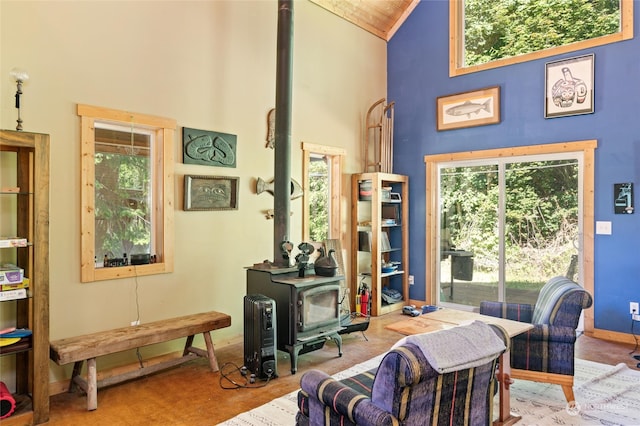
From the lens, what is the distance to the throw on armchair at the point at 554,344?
322cm

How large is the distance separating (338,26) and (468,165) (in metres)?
2.65

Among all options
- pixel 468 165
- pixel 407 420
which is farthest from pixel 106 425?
pixel 468 165

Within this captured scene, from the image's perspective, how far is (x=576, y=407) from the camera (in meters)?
3.24

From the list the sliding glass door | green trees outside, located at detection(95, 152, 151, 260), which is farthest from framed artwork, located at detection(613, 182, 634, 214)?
green trees outside, located at detection(95, 152, 151, 260)

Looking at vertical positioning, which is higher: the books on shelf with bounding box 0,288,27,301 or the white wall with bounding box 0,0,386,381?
the white wall with bounding box 0,0,386,381

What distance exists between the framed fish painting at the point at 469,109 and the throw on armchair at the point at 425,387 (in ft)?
14.4

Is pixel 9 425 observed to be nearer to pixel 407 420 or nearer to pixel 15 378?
pixel 15 378

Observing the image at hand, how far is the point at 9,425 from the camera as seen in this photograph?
2881 millimetres

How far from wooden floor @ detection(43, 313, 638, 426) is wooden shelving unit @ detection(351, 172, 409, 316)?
5.25 feet

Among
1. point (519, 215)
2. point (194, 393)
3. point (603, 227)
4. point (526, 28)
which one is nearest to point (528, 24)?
point (526, 28)

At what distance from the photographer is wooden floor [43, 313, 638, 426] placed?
10.2ft

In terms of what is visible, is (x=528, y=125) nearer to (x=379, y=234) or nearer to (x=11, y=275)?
(x=379, y=234)

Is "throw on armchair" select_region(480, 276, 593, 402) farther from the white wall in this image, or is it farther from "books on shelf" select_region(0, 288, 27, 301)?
"books on shelf" select_region(0, 288, 27, 301)

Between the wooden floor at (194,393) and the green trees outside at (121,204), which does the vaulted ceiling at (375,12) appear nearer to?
the green trees outside at (121,204)
